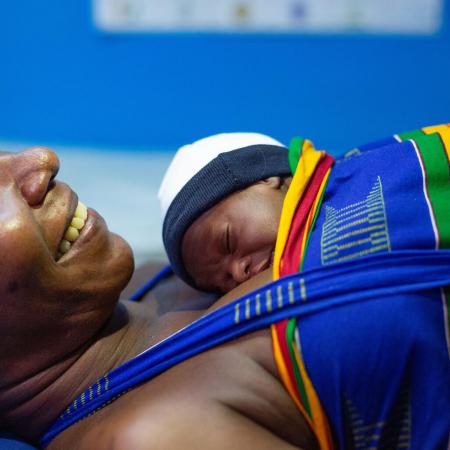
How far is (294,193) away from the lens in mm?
916

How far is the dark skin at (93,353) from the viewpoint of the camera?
75cm

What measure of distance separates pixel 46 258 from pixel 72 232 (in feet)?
0.31

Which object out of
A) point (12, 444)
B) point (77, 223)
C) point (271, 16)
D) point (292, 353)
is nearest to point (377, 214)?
point (292, 353)

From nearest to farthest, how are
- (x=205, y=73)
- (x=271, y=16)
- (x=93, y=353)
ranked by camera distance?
(x=93, y=353)
(x=271, y=16)
(x=205, y=73)

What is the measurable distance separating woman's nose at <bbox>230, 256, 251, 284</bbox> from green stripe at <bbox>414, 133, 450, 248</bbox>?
0.99ft

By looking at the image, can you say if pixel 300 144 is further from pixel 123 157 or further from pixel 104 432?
pixel 123 157

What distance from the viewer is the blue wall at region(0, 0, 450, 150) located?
8.53 feet

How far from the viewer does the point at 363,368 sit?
2.47 ft

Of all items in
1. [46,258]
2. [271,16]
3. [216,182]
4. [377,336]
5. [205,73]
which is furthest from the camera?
[205,73]

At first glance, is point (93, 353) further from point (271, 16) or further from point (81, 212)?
point (271, 16)

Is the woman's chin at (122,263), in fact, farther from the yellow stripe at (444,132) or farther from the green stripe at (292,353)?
the yellow stripe at (444,132)

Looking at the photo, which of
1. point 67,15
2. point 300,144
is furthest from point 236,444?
point 67,15

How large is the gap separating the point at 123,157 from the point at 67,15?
23.5 inches

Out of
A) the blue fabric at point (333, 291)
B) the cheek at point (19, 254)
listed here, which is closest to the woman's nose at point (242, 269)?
the blue fabric at point (333, 291)
